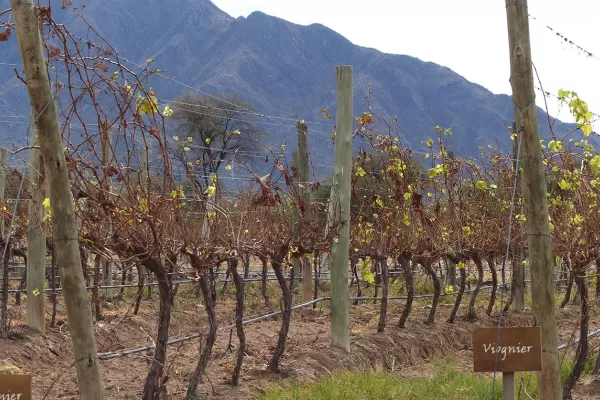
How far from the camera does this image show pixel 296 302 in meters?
15.1

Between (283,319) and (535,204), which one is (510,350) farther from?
(283,319)

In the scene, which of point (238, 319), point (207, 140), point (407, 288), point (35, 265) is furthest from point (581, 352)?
point (35, 265)

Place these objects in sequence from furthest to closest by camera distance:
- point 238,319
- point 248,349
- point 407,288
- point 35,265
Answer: point 407,288
point 248,349
point 35,265
point 238,319

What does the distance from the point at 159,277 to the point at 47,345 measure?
4227mm

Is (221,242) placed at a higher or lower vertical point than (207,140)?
lower

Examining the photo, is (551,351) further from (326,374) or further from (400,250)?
(400,250)

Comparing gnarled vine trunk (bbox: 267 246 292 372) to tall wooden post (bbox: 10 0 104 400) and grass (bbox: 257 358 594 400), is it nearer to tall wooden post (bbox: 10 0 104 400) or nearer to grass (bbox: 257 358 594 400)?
grass (bbox: 257 358 594 400)

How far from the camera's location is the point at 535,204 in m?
4.38

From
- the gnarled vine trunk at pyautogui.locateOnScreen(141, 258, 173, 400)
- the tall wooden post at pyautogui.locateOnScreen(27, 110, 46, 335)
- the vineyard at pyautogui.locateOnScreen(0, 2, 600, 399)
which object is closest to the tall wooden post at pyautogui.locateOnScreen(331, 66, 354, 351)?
the vineyard at pyautogui.locateOnScreen(0, 2, 600, 399)

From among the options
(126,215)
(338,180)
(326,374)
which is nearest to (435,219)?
(338,180)

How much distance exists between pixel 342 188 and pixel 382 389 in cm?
283

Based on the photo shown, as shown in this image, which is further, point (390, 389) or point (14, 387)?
point (390, 389)

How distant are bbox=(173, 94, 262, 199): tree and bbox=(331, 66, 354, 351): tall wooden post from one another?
981 millimetres

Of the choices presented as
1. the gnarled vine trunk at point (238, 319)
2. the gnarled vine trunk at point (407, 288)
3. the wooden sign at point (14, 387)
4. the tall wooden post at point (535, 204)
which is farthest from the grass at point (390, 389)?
the gnarled vine trunk at point (407, 288)
